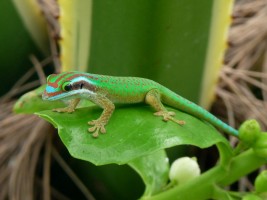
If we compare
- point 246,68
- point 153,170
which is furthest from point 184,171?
point 246,68

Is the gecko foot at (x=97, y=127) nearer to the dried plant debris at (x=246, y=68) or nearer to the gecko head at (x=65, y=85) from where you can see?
the gecko head at (x=65, y=85)

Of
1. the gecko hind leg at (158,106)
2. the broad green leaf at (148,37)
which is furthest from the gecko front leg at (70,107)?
the broad green leaf at (148,37)

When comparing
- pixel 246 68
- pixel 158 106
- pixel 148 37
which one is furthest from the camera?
pixel 246 68

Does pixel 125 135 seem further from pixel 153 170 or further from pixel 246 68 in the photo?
pixel 246 68

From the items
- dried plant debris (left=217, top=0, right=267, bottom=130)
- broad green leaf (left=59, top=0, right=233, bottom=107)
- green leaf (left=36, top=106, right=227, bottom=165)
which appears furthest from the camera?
dried plant debris (left=217, top=0, right=267, bottom=130)

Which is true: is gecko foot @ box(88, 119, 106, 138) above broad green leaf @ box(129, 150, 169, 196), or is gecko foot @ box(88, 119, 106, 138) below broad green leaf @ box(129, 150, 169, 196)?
above

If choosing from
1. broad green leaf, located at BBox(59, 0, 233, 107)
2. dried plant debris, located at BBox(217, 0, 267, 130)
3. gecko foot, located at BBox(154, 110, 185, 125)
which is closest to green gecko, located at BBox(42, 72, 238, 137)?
gecko foot, located at BBox(154, 110, 185, 125)

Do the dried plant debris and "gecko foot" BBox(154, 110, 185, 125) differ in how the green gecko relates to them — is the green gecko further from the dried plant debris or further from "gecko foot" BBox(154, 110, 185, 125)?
the dried plant debris
